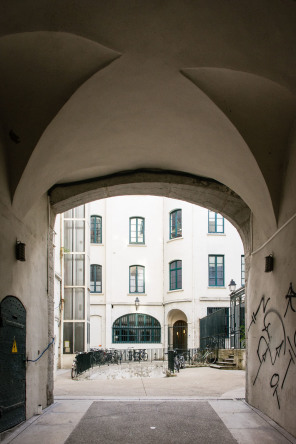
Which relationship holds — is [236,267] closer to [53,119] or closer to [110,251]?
[110,251]

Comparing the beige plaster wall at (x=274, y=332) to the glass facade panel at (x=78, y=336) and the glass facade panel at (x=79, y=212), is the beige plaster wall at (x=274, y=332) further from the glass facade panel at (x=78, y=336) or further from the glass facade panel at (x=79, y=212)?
the glass facade panel at (x=79, y=212)

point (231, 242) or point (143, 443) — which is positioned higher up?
point (231, 242)

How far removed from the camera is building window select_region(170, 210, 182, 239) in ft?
92.9

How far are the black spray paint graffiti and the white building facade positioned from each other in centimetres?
1822

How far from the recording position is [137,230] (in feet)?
97.6

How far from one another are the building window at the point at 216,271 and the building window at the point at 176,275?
6.07 feet

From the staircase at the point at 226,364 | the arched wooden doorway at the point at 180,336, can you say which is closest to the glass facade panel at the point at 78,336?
the staircase at the point at 226,364

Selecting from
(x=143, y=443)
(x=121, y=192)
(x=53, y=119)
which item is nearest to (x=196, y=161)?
(x=121, y=192)

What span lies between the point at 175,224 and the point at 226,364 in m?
12.1

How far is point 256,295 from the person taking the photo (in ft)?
28.9

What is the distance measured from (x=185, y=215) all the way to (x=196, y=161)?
1953 centimetres

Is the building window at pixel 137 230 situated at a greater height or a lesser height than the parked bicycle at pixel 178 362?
greater

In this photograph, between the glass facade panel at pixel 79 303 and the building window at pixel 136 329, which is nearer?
the glass facade panel at pixel 79 303

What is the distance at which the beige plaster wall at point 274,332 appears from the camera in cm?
645
